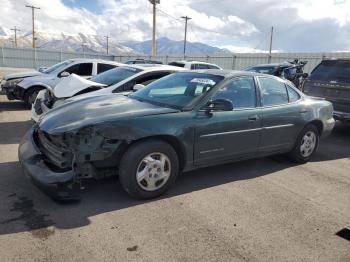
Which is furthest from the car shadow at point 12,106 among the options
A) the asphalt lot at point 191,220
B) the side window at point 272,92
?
the side window at point 272,92

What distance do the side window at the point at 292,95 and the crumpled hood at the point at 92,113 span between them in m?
2.39

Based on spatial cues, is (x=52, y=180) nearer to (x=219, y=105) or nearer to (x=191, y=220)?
(x=191, y=220)

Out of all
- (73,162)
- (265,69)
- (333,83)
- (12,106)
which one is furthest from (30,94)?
(265,69)

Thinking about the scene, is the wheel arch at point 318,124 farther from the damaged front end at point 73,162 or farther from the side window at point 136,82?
the damaged front end at point 73,162

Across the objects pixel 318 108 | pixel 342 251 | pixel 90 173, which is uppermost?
pixel 318 108

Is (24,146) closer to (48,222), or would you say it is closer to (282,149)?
(48,222)

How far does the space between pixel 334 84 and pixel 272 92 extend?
343cm

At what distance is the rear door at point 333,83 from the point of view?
7.85m

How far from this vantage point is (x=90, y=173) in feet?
12.3

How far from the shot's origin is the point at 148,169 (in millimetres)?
4020

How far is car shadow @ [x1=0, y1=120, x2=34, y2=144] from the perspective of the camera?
6.48 metres

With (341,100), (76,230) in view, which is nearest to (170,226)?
(76,230)

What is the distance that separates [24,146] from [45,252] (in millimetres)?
1785

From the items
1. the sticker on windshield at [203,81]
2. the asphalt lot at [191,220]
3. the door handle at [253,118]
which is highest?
the sticker on windshield at [203,81]
